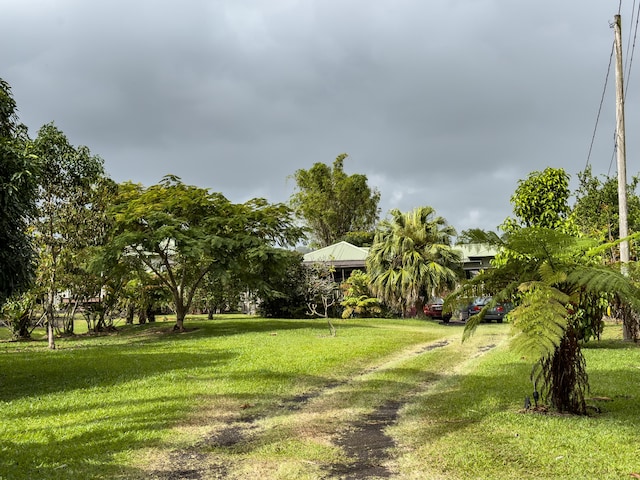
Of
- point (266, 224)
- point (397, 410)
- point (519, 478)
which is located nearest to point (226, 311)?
point (266, 224)

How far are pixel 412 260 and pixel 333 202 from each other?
26183 millimetres

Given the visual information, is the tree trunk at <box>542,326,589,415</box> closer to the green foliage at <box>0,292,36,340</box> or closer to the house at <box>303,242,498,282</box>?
the green foliage at <box>0,292,36,340</box>

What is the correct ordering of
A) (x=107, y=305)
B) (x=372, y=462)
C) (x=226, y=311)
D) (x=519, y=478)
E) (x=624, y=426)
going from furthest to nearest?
(x=226, y=311) < (x=107, y=305) < (x=624, y=426) < (x=372, y=462) < (x=519, y=478)

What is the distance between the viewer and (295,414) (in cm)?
808

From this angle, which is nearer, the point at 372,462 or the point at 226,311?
the point at 372,462

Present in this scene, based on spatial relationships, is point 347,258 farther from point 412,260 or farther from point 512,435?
point 512,435

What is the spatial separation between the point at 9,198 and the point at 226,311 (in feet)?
110

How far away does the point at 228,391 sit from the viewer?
32.0ft

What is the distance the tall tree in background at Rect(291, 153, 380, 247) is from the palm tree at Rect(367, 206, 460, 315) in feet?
72.9

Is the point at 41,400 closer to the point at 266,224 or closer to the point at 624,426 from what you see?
the point at 624,426

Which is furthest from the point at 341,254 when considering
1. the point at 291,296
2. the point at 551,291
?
the point at 551,291

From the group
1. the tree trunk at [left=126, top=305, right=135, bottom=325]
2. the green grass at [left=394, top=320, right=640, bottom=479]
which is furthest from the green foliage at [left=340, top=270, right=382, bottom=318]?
the green grass at [left=394, top=320, right=640, bottom=479]

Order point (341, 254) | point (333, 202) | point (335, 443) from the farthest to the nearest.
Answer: point (333, 202), point (341, 254), point (335, 443)

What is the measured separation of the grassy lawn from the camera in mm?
5691
